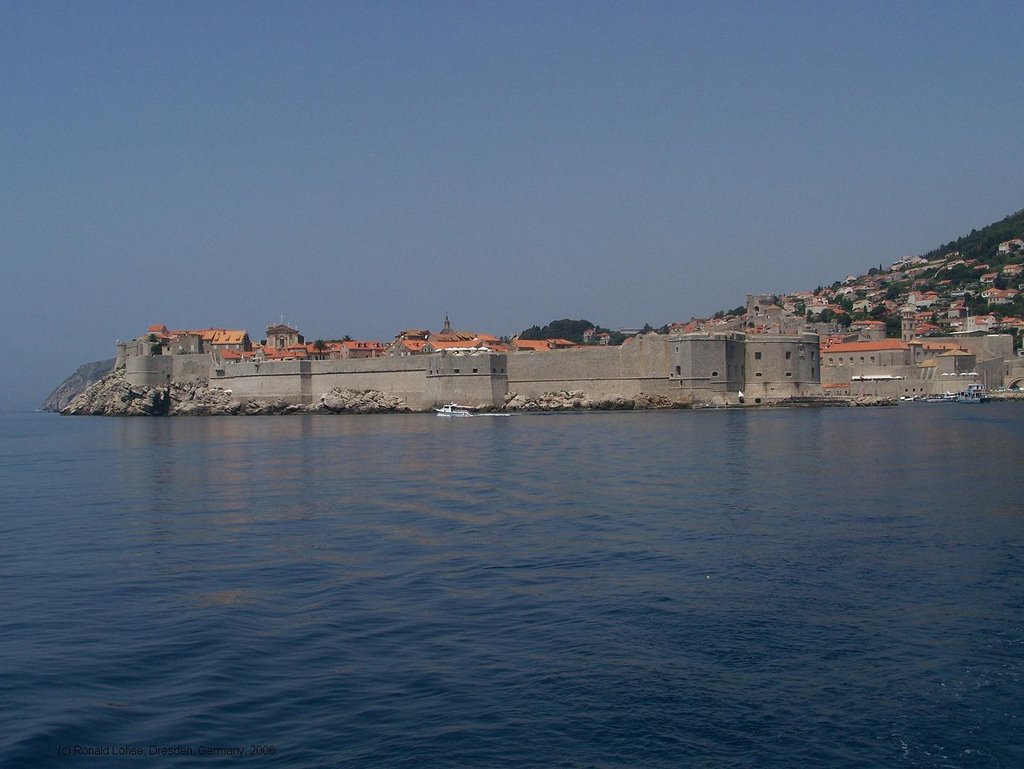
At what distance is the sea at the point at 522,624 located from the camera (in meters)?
4.00

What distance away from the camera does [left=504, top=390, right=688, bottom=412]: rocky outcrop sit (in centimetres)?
3222

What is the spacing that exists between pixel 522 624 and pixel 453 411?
2601 cm

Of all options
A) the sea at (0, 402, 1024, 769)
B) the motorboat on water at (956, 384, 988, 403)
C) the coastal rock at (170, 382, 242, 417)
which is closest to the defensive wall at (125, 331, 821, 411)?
the coastal rock at (170, 382, 242, 417)

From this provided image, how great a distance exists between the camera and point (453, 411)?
103 feet

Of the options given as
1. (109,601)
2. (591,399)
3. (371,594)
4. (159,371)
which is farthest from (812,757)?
(159,371)

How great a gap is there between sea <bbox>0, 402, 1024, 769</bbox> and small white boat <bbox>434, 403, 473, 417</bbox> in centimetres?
1863

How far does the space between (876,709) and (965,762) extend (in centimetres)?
51

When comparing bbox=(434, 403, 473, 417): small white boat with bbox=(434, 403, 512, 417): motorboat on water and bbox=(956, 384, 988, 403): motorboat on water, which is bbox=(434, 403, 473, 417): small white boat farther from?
bbox=(956, 384, 988, 403): motorboat on water

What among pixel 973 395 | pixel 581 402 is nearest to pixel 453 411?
pixel 581 402

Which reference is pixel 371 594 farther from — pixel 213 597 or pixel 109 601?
pixel 109 601

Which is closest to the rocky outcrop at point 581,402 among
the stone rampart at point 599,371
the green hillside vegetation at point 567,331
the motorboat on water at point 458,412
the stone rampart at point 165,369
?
the stone rampart at point 599,371

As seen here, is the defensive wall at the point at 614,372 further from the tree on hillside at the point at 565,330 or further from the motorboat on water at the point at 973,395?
the tree on hillside at the point at 565,330

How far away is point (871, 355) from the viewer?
142ft

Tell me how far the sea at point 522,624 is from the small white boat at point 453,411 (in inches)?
734
